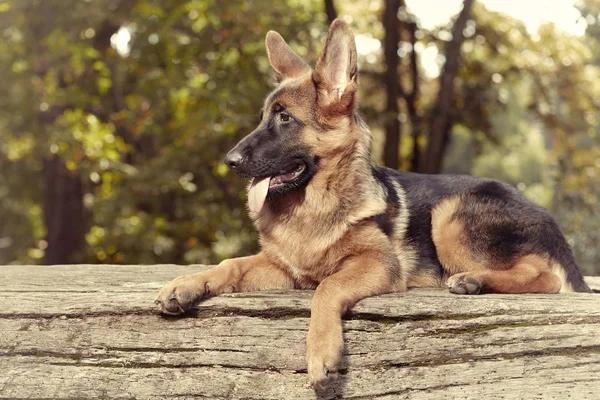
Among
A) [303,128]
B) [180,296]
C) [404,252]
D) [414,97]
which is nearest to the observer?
[180,296]

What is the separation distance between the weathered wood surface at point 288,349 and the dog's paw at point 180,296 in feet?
0.22

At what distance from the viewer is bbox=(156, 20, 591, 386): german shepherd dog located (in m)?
3.89

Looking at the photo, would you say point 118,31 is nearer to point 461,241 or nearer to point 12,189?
point 12,189

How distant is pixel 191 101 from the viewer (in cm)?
1059

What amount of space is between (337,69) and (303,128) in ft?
1.38

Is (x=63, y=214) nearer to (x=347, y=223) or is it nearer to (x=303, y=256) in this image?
(x=303, y=256)

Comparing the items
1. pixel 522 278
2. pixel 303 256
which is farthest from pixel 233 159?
pixel 522 278

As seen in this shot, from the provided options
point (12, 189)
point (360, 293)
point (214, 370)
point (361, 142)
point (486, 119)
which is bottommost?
point (12, 189)

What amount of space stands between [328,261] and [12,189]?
51.7ft

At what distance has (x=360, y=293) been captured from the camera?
370cm

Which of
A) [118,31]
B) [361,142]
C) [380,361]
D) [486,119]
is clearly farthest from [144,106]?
[380,361]

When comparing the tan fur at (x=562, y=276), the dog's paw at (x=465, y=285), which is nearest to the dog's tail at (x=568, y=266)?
the tan fur at (x=562, y=276)

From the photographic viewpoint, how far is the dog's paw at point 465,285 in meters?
3.94

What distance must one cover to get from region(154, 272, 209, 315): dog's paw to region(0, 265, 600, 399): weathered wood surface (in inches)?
2.6
